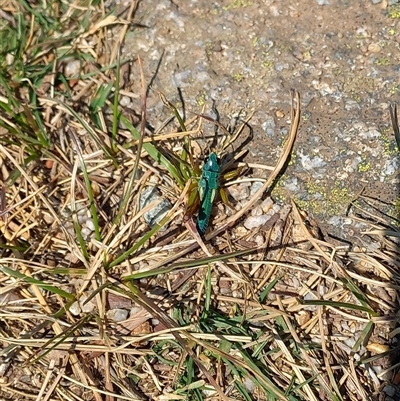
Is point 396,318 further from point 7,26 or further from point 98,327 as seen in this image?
point 7,26

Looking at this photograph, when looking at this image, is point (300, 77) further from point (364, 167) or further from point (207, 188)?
point (207, 188)

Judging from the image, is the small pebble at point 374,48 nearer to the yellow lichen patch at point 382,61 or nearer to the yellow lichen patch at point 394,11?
the yellow lichen patch at point 382,61

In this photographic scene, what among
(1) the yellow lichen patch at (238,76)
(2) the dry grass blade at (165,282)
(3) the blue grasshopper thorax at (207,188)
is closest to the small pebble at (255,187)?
(2) the dry grass blade at (165,282)

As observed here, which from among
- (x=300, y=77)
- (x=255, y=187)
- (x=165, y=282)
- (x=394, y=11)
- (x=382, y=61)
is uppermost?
(x=394, y=11)

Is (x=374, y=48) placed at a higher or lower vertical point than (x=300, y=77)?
higher

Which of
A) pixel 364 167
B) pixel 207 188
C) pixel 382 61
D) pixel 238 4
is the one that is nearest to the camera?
pixel 207 188

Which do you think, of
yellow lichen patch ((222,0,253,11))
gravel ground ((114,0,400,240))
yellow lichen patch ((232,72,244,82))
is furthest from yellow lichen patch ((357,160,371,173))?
yellow lichen patch ((222,0,253,11))

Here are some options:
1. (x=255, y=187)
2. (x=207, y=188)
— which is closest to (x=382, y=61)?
(x=255, y=187)

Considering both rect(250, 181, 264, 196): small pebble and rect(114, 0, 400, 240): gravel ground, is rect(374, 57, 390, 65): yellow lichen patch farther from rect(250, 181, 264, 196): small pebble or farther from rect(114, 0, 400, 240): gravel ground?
rect(250, 181, 264, 196): small pebble
